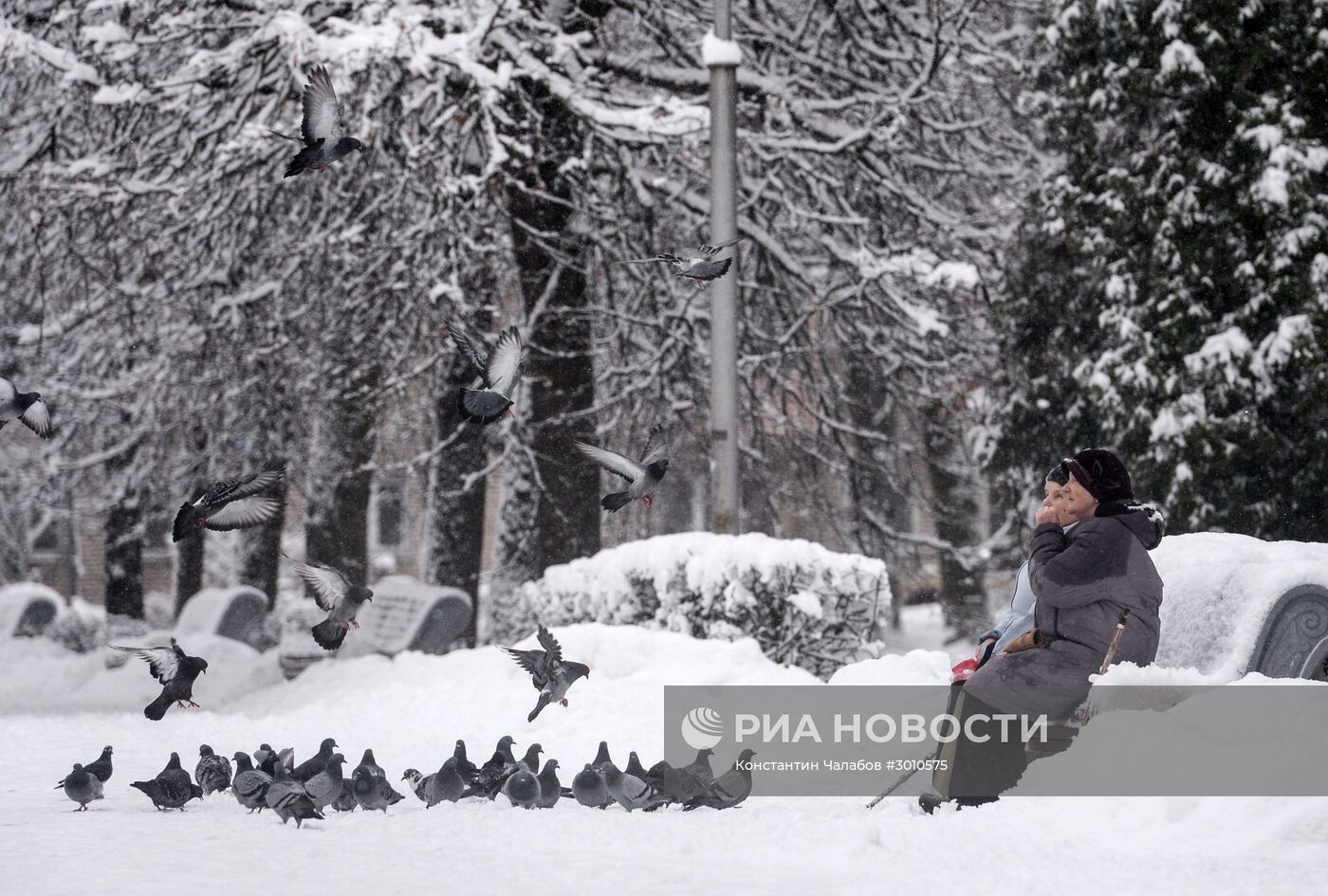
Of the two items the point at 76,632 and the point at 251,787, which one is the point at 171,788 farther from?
the point at 76,632

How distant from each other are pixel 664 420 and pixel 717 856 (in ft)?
32.9

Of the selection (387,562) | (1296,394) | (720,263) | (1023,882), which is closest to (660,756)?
(720,263)

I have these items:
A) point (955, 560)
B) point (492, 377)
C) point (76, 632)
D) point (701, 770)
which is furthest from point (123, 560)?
point (701, 770)

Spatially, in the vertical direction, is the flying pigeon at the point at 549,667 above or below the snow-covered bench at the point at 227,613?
below

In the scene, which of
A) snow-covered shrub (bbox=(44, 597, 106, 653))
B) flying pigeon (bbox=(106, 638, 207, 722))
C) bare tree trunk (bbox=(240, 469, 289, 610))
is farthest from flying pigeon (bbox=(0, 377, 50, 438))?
snow-covered shrub (bbox=(44, 597, 106, 653))

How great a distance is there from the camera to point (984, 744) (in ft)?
20.0

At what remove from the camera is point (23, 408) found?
8.08 metres

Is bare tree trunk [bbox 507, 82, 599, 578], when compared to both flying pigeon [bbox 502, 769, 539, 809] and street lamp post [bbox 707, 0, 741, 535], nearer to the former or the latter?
street lamp post [bbox 707, 0, 741, 535]

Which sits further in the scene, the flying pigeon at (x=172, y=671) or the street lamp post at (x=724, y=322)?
the street lamp post at (x=724, y=322)

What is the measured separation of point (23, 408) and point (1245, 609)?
6081mm

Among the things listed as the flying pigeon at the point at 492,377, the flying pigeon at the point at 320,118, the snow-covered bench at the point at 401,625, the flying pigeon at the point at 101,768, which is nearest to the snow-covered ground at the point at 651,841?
the flying pigeon at the point at 101,768

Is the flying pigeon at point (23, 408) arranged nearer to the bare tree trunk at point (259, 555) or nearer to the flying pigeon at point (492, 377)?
the flying pigeon at point (492, 377)

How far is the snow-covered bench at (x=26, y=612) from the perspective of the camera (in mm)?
22672

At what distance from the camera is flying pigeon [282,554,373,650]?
306 inches
